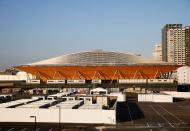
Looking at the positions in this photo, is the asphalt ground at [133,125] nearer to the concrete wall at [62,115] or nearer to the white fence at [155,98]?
the concrete wall at [62,115]

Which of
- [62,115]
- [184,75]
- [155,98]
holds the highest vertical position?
[184,75]

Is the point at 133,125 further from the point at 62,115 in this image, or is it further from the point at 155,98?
the point at 155,98

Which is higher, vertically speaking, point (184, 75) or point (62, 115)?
point (184, 75)

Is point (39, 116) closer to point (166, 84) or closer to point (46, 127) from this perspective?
point (46, 127)

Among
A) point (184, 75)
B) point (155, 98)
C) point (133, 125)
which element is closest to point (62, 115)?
point (133, 125)

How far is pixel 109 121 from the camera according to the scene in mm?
45219

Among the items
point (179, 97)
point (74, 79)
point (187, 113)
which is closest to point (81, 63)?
point (74, 79)

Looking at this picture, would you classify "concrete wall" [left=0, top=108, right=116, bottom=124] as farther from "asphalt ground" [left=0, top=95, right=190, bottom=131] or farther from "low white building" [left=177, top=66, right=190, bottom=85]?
"low white building" [left=177, top=66, right=190, bottom=85]

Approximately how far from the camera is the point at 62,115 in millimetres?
46094

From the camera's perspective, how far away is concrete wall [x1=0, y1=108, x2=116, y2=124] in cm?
4541

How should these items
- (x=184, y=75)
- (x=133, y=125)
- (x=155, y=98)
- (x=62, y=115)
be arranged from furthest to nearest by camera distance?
(x=184, y=75) → (x=155, y=98) → (x=62, y=115) → (x=133, y=125)

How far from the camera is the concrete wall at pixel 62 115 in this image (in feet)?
149

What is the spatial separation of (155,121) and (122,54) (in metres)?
76.1

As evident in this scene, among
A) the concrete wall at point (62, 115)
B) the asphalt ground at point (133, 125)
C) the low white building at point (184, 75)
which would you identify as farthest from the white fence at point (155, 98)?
the low white building at point (184, 75)
